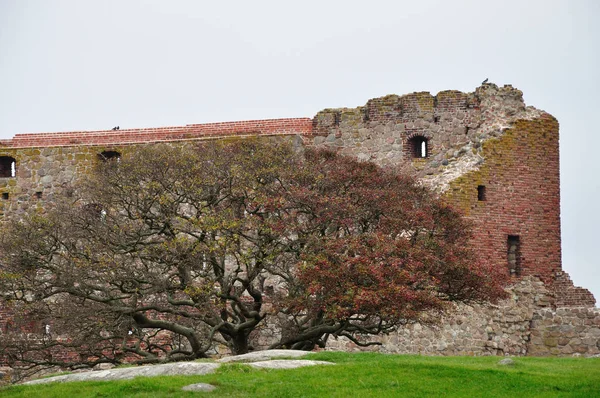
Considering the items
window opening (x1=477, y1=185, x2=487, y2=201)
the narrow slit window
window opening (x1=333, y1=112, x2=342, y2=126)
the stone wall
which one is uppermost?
window opening (x1=333, y1=112, x2=342, y2=126)

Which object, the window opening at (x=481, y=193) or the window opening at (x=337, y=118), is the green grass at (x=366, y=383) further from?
the window opening at (x=337, y=118)

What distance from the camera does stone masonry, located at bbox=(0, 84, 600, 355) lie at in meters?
31.8

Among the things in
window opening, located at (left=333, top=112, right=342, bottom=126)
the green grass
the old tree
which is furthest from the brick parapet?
the green grass

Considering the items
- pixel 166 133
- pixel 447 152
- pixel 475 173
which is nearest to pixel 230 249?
pixel 475 173

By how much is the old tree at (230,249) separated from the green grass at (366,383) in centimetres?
418

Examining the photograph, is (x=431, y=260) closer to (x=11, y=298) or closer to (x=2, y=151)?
(x=11, y=298)

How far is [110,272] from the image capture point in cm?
2642

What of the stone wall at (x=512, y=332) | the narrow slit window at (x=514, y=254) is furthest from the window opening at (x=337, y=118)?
the stone wall at (x=512, y=332)

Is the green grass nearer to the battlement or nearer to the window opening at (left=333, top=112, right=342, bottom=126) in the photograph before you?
the battlement

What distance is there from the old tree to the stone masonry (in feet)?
14.2

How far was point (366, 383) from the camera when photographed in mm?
18969

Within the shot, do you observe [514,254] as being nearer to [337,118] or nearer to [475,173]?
[475,173]

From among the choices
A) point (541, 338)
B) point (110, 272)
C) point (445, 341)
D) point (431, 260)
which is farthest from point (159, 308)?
point (541, 338)

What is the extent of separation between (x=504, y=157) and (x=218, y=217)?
1040cm
